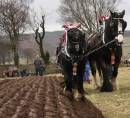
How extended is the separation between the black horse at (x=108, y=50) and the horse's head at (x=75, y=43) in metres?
1.36

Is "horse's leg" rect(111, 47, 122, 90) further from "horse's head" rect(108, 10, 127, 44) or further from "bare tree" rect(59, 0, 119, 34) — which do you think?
"bare tree" rect(59, 0, 119, 34)

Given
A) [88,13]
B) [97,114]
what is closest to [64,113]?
[97,114]

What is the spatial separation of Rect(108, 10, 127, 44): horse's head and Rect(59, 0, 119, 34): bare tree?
2633 inches

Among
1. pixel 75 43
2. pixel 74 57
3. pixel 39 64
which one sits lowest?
pixel 39 64

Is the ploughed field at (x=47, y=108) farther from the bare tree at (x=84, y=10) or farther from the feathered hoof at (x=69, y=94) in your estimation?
the bare tree at (x=84, y=10)

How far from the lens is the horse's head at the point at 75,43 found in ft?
50.9

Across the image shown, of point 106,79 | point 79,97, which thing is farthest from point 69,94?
point 106,79

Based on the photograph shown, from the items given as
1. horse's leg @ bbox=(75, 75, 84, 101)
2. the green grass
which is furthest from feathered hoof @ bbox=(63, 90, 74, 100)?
the green grass

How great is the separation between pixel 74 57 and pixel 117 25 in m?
1.80

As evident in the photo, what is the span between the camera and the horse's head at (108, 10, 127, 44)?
16391 mm

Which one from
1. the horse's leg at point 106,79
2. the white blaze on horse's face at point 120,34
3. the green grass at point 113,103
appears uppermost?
the white blaze on horse's face at point 120,34

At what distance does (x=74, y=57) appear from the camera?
15.8 meters

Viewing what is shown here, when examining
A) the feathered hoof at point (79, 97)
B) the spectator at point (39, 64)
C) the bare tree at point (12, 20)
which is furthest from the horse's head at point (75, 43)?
the bare tree at point (12, 20)

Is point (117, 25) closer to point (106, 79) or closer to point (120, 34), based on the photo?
point (120, 34)
